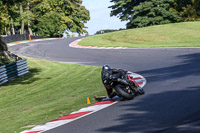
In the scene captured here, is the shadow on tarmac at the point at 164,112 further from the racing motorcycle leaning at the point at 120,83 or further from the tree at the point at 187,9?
the tree at the point at 187,9

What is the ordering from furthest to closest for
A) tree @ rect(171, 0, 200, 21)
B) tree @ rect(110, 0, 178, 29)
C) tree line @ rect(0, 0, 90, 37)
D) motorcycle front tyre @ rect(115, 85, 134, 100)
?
tree line @ rect(0, 0, 90, 37)
tree @ rect(171, 0, 200, 21)
tree @ rect(110, 0, 178, 29)
motorcycle front tyre @ rect(115, 85, 134, 100)

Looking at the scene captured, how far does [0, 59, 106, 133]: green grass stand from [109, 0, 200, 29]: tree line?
38848 mm

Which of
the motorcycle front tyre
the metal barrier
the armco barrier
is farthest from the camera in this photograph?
the metal barrier

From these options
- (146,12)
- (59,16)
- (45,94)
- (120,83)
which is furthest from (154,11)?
(120,83)

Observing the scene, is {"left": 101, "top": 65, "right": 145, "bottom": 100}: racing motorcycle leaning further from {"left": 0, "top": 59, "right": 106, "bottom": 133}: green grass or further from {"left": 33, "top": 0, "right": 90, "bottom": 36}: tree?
{"left": 33, "top": 0, "right": 90, "bottom": 36}: tree

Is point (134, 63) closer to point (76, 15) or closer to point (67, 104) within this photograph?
point (67, 104)

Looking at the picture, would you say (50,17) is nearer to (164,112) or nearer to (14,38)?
(14,38)

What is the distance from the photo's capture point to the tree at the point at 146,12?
2318 inches

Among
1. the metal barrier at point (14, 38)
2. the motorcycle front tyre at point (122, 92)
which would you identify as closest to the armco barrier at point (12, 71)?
the motorcycle front tyre at point (122, 92)

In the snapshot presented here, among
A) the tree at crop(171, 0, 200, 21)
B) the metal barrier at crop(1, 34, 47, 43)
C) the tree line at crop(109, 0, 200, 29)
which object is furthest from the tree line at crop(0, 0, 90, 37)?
the tree at crop(171, 0, 200, 21)

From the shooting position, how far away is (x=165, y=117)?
7152mm

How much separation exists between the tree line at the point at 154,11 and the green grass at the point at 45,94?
38848 mm

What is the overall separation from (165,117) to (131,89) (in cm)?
283

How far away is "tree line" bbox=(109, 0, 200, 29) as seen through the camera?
59.2 metres
